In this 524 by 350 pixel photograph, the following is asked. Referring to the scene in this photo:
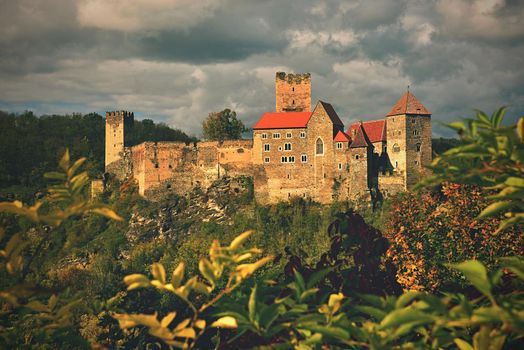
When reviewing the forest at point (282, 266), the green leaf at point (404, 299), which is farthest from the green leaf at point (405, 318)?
the green leaf at point (404, 299)

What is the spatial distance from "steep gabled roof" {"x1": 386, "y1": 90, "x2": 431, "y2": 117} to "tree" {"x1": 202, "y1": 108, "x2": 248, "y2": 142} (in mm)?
28009

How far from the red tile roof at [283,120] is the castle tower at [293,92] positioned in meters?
3.30

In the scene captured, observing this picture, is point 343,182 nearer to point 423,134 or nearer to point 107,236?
point 423,134

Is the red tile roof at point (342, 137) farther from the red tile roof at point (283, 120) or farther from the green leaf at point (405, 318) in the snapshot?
the green leaf at point (405, 318)

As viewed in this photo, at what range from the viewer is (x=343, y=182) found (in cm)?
5316

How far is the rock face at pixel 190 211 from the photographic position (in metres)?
58.7

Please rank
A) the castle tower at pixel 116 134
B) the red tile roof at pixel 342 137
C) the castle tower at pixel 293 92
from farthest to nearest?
the castle tower at pixel 116 134 < the castle tower at pixel 293 92 < the red tile roof at pixel 342 137

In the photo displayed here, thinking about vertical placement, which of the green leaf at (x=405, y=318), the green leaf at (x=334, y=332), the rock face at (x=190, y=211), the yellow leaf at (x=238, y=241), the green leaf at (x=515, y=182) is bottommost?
the rock face at (x=190, y=211)

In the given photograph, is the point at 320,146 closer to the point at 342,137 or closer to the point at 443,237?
the point at 342,137

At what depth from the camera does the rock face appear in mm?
58688

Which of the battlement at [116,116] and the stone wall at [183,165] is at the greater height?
the battlement at [116,116]

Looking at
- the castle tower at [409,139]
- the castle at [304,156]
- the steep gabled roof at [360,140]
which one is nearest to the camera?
the castle tower at [409,139]

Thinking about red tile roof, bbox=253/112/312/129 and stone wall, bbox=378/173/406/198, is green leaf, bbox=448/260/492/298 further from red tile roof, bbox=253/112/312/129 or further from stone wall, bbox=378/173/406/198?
red tile roof, bbox=253/112/312/129

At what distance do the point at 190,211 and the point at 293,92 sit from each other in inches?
661
